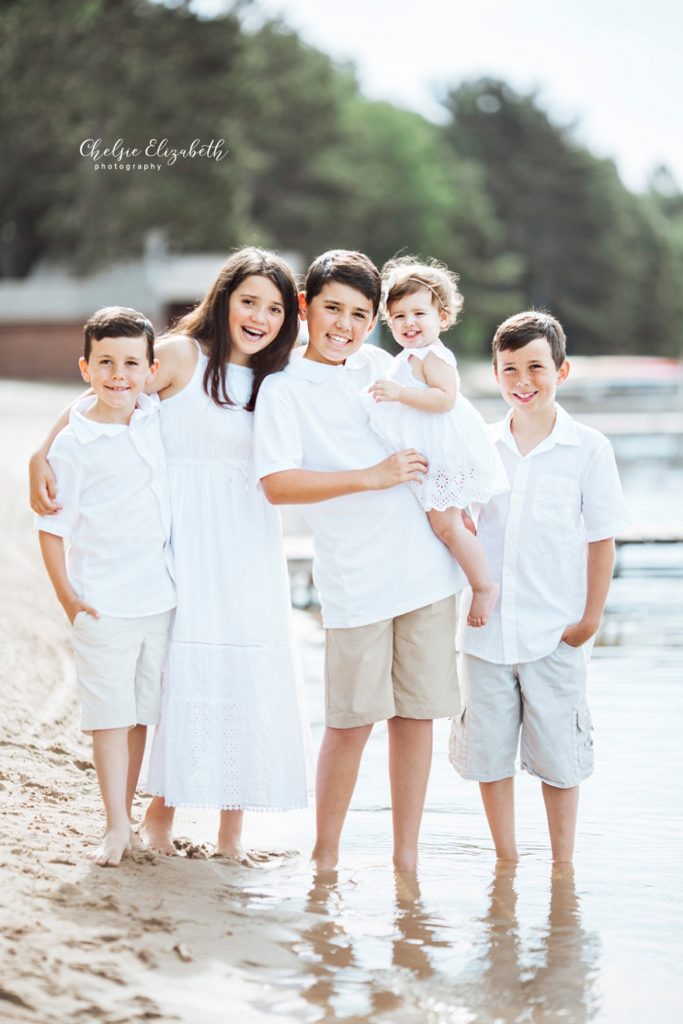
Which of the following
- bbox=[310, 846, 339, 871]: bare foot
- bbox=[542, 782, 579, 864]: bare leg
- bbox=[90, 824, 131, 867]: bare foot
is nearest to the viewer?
bbox=[90, 824, 131, 867]: bare foot

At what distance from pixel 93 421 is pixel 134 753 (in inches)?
39.1

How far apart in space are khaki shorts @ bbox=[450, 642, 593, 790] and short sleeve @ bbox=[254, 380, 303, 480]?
0.82 m

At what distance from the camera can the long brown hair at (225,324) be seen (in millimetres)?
3941

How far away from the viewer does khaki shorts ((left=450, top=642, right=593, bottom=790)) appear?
3.97 m

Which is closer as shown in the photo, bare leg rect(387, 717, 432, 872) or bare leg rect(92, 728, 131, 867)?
bare leg rect(92, 728, 131, 867)

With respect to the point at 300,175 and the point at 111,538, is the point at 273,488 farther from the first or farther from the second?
the point at 300,175

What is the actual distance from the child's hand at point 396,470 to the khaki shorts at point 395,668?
0.40 metres

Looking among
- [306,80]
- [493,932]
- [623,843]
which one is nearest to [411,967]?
[493,932]

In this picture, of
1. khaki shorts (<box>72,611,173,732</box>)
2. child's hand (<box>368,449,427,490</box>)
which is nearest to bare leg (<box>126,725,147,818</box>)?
khaki shorts (<box>72,611,173,732</box>)

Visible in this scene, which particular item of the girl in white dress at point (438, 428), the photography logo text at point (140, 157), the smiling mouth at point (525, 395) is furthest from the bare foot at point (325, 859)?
the photography logo text at point (140, 157)

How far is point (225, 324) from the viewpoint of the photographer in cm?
398

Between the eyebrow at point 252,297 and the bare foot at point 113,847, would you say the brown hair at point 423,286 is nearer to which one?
the eyebrow at point 252,297

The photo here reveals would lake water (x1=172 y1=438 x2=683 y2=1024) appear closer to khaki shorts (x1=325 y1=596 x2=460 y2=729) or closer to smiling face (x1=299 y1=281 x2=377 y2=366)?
khaki shorts (x1=325 y1=596 x2=460 y2=729)

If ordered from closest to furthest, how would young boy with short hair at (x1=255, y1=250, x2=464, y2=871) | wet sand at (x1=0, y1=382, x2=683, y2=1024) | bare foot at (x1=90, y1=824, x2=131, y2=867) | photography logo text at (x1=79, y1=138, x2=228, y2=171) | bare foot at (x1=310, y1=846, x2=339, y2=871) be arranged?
wet sand at (x1=0, y1=382, x2=683, y2=1024) → bare foot at (x1=90, y1=824, x2=131, y2=867) → young boy with short hair at (x1=255, y1=250, x2=464, y2=871) → bare foot at (x1=310, y1=846, x2=339, y2=871) → photography logo text at (x1=79, y1=138, x2=228, y2=171)
